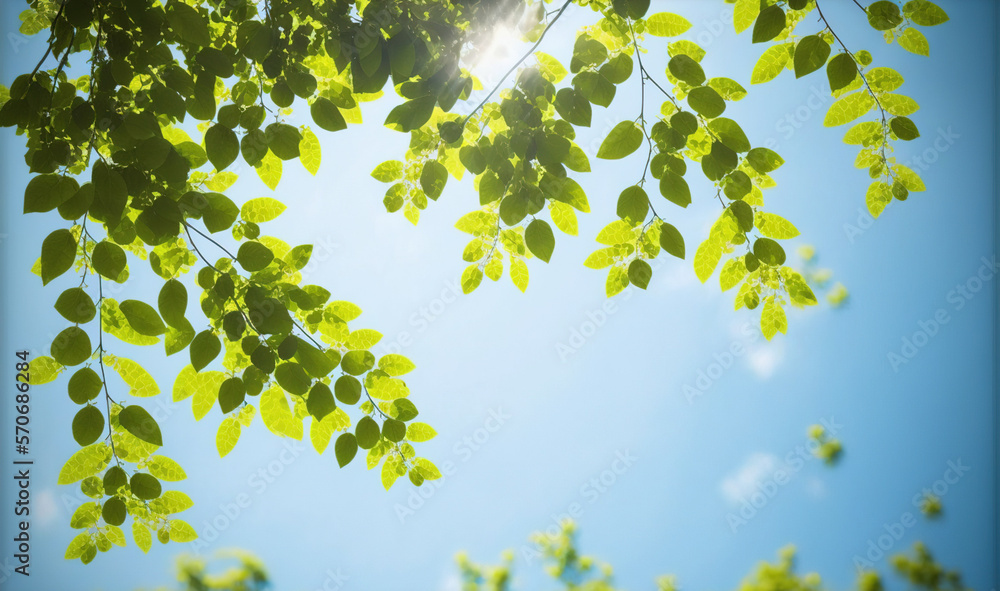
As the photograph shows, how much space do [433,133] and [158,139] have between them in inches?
24.0

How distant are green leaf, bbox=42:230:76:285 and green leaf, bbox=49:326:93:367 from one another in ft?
0.42

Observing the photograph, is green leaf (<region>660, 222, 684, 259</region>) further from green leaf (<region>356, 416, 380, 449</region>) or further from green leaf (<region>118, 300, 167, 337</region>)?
green leaf (<region>118, 300, 167, 337</region>)

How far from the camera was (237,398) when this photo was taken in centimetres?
124

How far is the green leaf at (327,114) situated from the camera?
1279 millimetres

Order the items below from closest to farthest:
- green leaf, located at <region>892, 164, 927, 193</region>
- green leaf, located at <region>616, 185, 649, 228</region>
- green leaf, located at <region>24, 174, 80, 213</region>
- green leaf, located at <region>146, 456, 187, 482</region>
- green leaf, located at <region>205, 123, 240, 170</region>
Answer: green leaf, located at <region>24, 174, 80, 213</region> < green leaf, located at <region>205, 123, 240, 170</region> < green leaf, located at <region>616, 185, 649, 228</region> < green leaf, located at <region>146, 456, 187, 482</region> < green leaf, located at <region>892, 164, 927, 193</region>

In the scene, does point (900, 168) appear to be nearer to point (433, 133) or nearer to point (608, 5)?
point (608, 5)

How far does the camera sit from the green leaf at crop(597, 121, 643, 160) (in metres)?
1.27

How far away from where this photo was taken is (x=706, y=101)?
1229mm

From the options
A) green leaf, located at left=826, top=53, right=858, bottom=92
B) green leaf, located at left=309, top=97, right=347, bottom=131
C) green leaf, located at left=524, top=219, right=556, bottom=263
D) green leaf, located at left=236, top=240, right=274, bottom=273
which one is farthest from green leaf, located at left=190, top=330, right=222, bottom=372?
green leaf, located at left=826, top=53, right=858, bottom=92

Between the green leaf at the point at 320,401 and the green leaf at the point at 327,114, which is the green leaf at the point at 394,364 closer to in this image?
the green leaf at the point at 320,401

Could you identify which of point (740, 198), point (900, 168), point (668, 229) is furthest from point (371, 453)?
point (900, 168)

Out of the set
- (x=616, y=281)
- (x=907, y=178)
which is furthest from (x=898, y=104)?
(x=616, y=281)

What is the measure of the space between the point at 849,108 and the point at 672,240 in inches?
24.7

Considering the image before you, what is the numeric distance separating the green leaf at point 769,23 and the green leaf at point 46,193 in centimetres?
150
